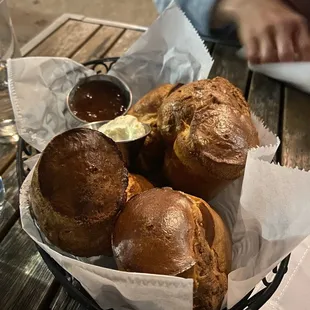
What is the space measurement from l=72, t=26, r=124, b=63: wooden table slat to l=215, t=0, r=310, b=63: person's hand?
10.1 inches

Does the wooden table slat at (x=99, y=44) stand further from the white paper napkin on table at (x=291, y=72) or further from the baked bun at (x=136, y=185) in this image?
the baked bun at (x=136, y=185)

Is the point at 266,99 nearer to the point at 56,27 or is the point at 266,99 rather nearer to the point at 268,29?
the point at 268,29

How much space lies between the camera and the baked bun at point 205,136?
1.94ft

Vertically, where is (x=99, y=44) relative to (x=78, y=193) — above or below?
below

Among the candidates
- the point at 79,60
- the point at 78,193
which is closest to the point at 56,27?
the point at 79,60

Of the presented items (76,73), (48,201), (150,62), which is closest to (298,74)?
(150,62)

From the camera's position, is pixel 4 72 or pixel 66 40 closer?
pixel 4 72

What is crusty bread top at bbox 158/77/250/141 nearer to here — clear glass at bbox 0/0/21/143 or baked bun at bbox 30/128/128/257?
baked bun at bbox 30/128/128/257

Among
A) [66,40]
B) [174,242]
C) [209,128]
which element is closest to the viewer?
[174,242]

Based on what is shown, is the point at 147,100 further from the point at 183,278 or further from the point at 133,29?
the point at 133,29

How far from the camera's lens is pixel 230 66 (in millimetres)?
1067

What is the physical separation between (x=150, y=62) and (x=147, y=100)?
21 cm

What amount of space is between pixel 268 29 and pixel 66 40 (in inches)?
18.9

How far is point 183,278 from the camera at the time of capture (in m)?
0.47
